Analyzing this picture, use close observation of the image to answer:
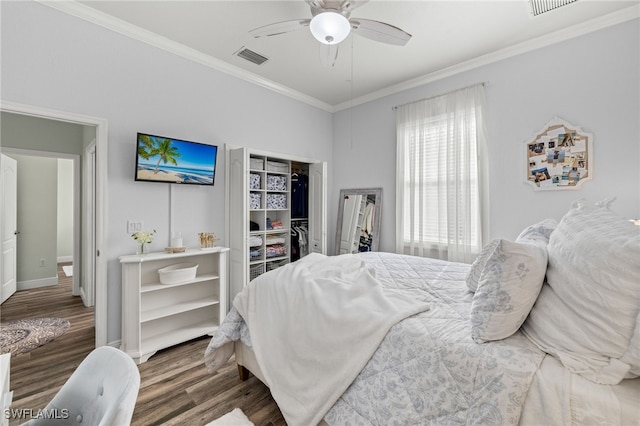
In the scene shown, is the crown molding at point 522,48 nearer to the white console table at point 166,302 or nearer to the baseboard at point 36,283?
the white console table at point 166,302

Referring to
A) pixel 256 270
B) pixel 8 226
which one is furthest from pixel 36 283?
pixel 256 270

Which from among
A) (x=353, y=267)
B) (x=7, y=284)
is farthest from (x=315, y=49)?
(x=7, y=284)

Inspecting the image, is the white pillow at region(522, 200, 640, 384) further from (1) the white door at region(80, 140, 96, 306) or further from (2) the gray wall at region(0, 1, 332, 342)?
(1) the white door at region(80, 140, 96, 306)

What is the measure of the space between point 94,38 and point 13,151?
6.87ft

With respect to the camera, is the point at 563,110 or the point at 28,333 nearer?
the point at 563,110

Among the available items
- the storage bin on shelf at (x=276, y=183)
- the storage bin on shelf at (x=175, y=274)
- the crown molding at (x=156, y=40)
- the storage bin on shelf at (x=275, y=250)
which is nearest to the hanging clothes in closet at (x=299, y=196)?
the storage bin on shelf at (x=276, y=183)

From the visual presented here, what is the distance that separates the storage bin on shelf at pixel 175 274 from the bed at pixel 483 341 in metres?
1.22

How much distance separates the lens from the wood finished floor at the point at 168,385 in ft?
5.74

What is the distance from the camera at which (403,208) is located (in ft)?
12.0

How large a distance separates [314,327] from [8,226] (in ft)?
15.7

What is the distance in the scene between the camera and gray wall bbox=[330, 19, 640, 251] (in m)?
2.33

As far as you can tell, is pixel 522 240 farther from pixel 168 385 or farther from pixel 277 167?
pixel 277 167

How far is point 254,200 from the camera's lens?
3.51 metres

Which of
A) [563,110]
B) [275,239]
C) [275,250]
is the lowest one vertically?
[275,250]
